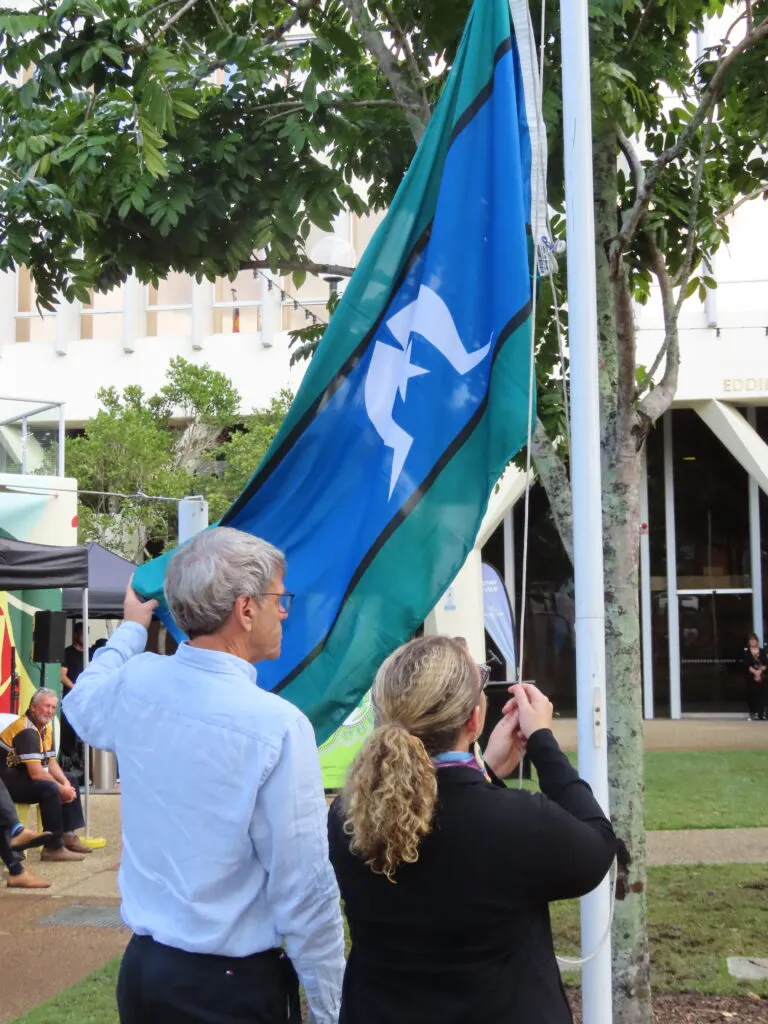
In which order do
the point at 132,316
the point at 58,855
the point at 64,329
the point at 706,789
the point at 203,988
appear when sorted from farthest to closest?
the point at 64,329 → the point at 132,316 → the point at 706,789 → the point at 58,855 → the point at 203,988

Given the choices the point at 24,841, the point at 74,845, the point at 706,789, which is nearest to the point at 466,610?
the point at 706,789

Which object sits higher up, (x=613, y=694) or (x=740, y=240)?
(x=740, y=240)

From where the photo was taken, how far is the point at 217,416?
25.5m

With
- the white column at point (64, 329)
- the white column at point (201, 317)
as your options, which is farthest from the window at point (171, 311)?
the white column at point (64, 329)

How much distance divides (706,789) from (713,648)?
12.2 meters

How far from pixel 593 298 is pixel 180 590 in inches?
70.2

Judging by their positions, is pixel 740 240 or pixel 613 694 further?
pixel 740 240

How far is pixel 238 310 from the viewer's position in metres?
28.9

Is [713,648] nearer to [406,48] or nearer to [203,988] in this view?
[406,48]

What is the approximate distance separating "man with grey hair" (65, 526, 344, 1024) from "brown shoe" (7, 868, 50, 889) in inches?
289

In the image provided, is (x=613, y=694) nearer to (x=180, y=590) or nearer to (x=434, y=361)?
(x=434, y=361)

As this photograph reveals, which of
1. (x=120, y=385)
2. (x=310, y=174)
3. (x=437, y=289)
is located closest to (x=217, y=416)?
(x=120, y=385)

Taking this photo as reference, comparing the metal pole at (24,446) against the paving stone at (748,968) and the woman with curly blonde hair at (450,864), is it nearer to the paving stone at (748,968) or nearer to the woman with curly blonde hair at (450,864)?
the paving stone at (748,968)

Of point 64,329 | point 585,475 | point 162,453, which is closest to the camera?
point 585,475
